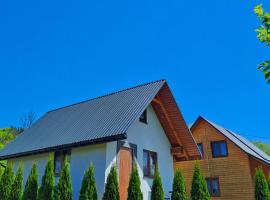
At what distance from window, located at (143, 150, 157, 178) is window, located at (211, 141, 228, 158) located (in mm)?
7498

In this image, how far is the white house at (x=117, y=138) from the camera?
38.9 feet

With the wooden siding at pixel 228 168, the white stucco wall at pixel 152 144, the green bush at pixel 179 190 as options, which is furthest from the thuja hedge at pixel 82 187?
the wooden siding at pixel 228 168

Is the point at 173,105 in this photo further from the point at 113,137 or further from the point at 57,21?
the point at 57,21

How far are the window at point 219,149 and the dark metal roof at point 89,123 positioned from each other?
8370 millimetres

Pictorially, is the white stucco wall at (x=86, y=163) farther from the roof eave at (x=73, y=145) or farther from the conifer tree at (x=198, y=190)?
the conifer tree at (x=198, y=190)

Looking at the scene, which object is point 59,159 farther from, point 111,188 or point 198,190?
point 198,190

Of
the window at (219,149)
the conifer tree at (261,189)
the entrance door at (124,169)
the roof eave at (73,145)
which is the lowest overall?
the conifer tree at (261,189)

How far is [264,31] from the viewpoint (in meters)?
4.36

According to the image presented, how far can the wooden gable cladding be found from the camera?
48.5ft

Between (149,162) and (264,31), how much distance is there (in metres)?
10.5

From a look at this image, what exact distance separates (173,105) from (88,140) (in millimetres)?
4957

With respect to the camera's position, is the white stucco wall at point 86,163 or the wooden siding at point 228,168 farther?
the wooden siding at point 228,168

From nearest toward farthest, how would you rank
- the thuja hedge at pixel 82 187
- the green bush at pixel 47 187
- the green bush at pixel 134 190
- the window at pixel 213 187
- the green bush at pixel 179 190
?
the thuja hedge at pixel 82 187, the green bush at pixel 134 190, the green bush at pixel 47 187, the green bush at pixel 179 190, the window at pixel 213 187

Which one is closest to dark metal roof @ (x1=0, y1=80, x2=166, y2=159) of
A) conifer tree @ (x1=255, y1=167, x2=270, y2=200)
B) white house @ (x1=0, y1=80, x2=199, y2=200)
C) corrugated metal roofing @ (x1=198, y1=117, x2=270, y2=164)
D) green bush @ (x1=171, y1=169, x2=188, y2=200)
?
white house @ (x1=0, y1=80, x2=199, y2=200)
